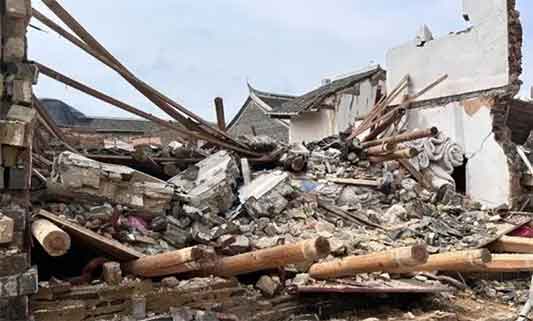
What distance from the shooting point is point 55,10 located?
5152mm

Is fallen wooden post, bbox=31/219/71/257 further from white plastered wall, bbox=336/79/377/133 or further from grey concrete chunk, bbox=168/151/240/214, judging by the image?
white plastered wall, bbox=336/79/377/133

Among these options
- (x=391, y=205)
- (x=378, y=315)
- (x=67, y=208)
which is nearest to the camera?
(x=67, y=208)

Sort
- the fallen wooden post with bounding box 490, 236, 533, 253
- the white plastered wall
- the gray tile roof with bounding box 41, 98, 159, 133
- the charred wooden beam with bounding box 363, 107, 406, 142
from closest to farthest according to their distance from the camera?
the fallen wooden post with bounding box 490, 236, 533, 253 → the charred wooden beam with bounding box 363, 107, 406, 142 → the white plastered wall → the gray tile roof with bounding box 41, 98, 159, 133

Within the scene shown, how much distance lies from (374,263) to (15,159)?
2859 mm

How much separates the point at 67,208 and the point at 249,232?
2.05 meters

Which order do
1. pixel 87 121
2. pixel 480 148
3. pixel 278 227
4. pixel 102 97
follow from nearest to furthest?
pixel 102 97
pixel 278 227
pixel 480 148
pixel 87 121

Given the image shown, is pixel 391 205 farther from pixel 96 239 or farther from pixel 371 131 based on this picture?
pixel 96 239

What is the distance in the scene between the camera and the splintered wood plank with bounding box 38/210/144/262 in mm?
4309

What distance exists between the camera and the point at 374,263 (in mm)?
4109

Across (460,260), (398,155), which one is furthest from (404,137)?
(460,260)

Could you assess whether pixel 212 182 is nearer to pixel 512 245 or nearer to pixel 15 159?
pixel 15 159

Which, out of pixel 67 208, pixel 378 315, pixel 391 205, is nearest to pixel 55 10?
pixel 67 208

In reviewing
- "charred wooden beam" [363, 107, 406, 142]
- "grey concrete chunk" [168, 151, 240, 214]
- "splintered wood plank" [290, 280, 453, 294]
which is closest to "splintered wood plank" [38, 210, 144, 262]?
"grey concrete chunk" [168, 151, 240, 214]

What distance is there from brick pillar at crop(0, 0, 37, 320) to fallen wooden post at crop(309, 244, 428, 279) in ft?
8.19
